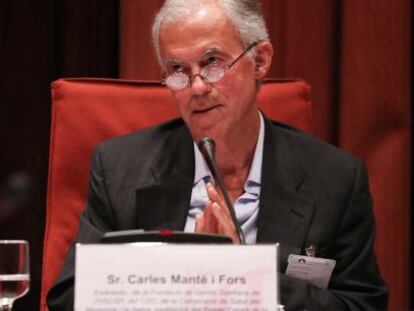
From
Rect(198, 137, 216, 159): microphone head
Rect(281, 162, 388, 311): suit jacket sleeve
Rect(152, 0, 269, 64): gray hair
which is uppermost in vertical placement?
Rect(152, 0, 269, 64): gray hair

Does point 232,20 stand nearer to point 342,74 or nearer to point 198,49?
point 198,49

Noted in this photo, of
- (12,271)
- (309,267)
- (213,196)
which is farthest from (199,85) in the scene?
(12,271)

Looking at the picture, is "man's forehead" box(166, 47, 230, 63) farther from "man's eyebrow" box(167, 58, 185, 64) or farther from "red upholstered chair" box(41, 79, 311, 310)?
"red upholstered chair" box(41, 79, 311, 310)

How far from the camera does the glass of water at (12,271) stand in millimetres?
1271

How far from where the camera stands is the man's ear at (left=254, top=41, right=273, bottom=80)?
6.32ft

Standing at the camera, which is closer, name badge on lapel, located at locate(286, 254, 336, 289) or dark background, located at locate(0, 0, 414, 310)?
name badge on lapel, located at locate(286, 254, 336, 289)

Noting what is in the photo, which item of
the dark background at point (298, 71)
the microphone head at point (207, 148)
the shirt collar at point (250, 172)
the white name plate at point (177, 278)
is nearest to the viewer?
the white name plate at point (177, 278)

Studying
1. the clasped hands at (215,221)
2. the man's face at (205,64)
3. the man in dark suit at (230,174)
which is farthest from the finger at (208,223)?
the man's face at (205,64)

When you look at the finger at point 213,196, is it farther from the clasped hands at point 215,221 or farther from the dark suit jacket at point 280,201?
the dark suit jacket at point 280,201

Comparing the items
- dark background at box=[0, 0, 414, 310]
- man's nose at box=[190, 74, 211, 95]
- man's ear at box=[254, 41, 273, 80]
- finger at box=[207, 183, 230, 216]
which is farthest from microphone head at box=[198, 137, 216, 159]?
dark background at box=[0, 0, 414, 310]

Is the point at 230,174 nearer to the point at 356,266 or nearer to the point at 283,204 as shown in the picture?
the point at 283,204

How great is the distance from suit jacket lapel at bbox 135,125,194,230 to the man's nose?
208mm

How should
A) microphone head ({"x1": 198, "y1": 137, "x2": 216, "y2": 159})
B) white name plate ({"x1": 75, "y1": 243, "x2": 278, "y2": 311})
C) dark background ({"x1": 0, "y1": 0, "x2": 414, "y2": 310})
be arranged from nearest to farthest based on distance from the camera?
white name plate ({"x1": 75, "y1": 243, "x2": 278, "y2": 311})
microphone head ({"x1": 198, "y1": 137, "x2": 216, "y2": 159})
dark background ({"x1": 0, "y1": 0, "x2": 414, "y2": 310})

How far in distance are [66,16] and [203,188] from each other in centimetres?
86
